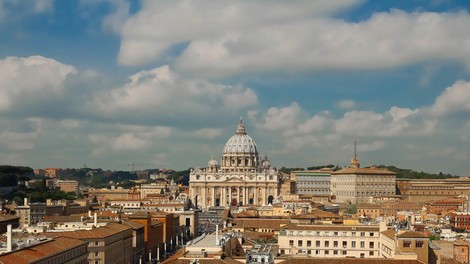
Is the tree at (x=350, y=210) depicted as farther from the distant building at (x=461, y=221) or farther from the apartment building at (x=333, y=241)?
the apartment building at (x=333, y=241)

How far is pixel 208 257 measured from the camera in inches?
1860

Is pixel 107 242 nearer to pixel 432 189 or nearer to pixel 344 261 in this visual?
pixel 344 261

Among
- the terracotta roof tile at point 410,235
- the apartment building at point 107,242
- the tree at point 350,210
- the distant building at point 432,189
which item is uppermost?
the distant building at point 432,189

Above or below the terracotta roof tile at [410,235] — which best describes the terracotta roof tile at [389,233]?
→ below

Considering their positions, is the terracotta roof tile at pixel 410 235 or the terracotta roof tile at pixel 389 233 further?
the terracotta roof tile at pixel 389 233

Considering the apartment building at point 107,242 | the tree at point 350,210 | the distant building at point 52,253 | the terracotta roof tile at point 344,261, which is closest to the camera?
the distant building at point 52,253

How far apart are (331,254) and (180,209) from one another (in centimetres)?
8388

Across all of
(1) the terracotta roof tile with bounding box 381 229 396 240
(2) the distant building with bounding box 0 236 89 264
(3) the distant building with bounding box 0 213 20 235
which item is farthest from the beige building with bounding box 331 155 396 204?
(2) the distant building with bounding box 0 236 89 264

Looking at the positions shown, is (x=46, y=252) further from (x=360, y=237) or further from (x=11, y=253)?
(x=360, y=237)

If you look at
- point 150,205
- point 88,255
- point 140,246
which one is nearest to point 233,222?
point 140,246

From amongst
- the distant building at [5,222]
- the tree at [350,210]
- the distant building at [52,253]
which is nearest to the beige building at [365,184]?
the tree at [350,210]

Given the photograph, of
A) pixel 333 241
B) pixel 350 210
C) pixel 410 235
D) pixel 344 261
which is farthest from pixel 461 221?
pixel 344 261

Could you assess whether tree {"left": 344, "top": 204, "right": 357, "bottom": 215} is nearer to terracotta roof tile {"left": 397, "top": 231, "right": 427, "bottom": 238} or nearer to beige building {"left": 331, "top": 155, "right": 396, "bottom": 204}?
beige building {"left": 331, "top": 155, "right": 396, "bottom": 204}

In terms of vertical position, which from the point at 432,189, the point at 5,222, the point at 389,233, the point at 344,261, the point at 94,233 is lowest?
the point at 344,261
